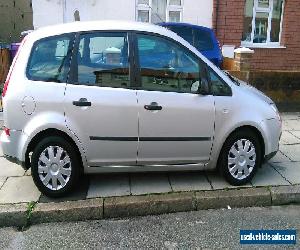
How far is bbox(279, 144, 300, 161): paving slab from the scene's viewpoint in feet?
16.9

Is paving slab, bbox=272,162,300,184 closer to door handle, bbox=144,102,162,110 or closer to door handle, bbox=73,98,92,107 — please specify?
door handle, bbox=144,102,162,110

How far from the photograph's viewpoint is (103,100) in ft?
12.3

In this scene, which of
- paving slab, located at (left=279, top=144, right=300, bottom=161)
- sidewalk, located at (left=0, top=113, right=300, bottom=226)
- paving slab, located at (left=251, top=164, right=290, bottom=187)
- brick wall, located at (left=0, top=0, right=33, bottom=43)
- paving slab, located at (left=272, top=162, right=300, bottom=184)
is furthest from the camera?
brick wall, located at (left=0, top=0, right=33, bottom=43)

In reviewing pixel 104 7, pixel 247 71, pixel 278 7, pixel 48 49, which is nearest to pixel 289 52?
pixel 278 7

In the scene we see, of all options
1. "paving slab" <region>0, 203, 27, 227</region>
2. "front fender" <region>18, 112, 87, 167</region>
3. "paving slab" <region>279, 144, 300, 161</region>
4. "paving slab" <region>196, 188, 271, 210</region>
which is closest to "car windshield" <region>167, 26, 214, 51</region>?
"paving slab" <region>279, 144, 300, 161</region>

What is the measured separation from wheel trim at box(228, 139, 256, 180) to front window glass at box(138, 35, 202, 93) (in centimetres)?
87

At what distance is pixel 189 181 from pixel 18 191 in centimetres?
204

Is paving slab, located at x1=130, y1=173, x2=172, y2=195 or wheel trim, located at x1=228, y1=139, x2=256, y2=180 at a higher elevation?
wheel trim, located at x1=228, y1=139, x2=256, y2=180

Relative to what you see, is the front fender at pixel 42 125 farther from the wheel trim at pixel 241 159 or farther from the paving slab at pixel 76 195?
the wheel trim at pixel 241 159

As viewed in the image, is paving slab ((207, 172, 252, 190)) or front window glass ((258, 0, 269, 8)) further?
front window glass ((258, 0, 269, 8))

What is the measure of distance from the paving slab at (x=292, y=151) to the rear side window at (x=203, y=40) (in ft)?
10.8

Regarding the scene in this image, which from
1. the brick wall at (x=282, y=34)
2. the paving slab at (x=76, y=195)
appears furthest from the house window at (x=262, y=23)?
the paving slab at (x=76, y=195)

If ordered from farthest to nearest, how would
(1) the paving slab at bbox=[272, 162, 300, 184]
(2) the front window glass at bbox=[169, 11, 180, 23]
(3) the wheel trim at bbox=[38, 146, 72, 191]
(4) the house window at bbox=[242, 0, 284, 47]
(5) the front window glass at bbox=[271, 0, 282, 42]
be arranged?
(5) the front window glass at bbox=[271, 0, 282, 42], (4) the house window at bbox=[242, 0, 284, 47], (2) the front window glass at bbox=[169, 11, 180, 23], (1) the paving slab at bbox=[272, 162, 300, 184], (3) the wheel trim at bbox=[38, 146, 72, 191]

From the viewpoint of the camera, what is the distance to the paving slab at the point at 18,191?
3881 mm
